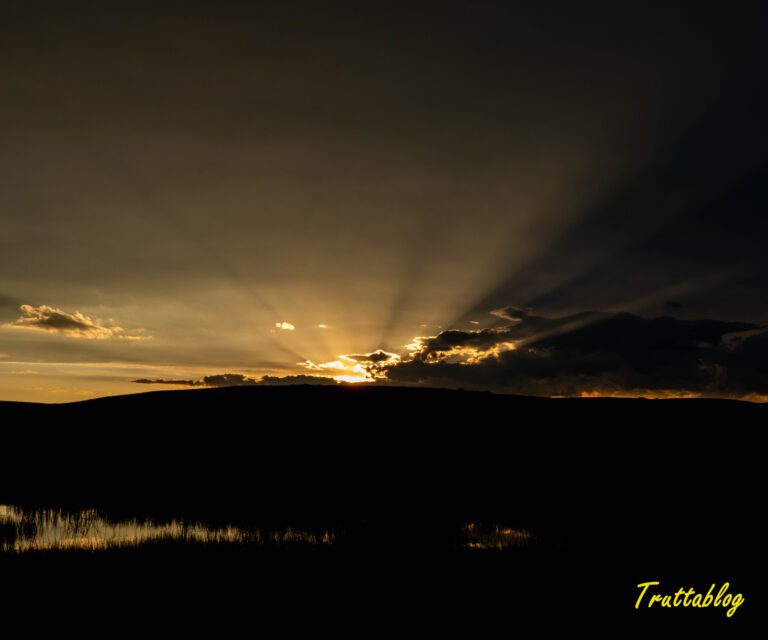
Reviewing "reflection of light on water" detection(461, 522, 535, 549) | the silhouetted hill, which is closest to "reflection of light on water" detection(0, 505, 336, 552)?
the silhouetted hill

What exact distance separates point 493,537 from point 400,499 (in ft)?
24.9

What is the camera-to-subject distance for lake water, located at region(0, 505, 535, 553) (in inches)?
695

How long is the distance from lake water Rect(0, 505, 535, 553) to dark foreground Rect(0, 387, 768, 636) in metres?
0.77

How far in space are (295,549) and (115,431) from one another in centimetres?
3337

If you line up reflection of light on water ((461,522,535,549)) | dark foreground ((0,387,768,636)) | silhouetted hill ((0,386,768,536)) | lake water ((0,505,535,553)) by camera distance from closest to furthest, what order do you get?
dark foreground ((0,387,768,636)) < lake water ((0,505,535,553)) < reflection of light on water ((461,522,535,549)) < silhouetted hill ((0,386,768,536))

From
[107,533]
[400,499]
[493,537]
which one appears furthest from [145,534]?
[400,499]

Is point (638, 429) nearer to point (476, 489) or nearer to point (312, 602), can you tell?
point (476, 489)

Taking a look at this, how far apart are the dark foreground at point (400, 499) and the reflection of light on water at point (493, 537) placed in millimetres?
571

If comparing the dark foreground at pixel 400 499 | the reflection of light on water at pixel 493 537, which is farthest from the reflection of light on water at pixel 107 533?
the reflection of light on water at pixel 493 537

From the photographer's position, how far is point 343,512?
23.4m

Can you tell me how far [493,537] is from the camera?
19500 millimetres

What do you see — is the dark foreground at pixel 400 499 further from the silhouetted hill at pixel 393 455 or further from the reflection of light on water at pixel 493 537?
the reflection of light on water at pixel 493 537

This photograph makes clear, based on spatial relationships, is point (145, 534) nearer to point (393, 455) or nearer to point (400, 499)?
point (400, 499)

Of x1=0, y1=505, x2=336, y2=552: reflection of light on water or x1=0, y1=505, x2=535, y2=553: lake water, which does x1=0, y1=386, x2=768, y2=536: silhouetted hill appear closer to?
x1=0, y1=505, x2=535, y2=553: lake water
